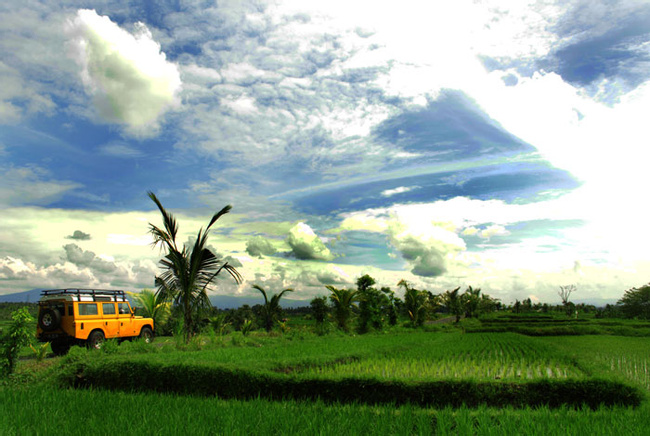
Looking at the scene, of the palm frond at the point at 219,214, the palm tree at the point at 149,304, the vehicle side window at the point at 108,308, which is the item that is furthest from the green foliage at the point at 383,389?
the palm tree at the point at 149,304

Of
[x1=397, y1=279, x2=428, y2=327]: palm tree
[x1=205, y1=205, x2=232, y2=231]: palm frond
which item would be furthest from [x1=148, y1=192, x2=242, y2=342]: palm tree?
[x1=397, y1=279, x2=428, y2=327]: palm tree

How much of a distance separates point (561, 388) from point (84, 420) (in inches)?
330

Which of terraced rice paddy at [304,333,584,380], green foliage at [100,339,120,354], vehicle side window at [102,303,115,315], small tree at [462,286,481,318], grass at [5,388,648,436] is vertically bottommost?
small tree at [462,286,481,318]

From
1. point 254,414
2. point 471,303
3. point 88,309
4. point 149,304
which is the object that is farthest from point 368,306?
point 471,303

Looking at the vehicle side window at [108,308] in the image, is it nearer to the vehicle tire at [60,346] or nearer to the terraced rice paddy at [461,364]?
the vehicle tire at [60,346]

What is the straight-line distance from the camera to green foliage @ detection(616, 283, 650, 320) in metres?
45.1

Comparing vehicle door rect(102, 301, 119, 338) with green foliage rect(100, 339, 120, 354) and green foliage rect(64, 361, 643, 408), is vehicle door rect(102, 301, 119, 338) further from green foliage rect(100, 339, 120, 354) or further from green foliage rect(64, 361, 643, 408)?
green foliage rect(64, 361, 643, 408)

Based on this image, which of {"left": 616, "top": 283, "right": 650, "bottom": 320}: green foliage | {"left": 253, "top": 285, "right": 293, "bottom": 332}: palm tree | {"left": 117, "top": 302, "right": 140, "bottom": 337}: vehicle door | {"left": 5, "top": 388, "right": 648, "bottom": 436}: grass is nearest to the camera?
{"left": 5, "top": 388, "right": 648, "bottom": 436}: grass

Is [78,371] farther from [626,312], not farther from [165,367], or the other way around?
[626,312]

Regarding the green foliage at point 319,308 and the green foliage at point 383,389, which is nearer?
the green foliage at point 383,389

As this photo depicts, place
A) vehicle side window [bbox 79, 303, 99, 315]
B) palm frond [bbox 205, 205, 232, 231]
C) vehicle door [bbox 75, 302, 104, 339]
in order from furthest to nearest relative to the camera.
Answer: vehicle side window [bbox 79, 303, 99, 315] → vehicle door [bbox 75, 302, 104, 339] → palm frond [bbox 205, 205, 232, 231]

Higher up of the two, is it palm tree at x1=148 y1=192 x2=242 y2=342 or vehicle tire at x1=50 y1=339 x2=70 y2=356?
palm tree at x1=148 y1=192 x2=242 y2=342

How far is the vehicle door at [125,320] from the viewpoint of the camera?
52.0 feet

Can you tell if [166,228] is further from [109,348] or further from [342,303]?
[342,303]
